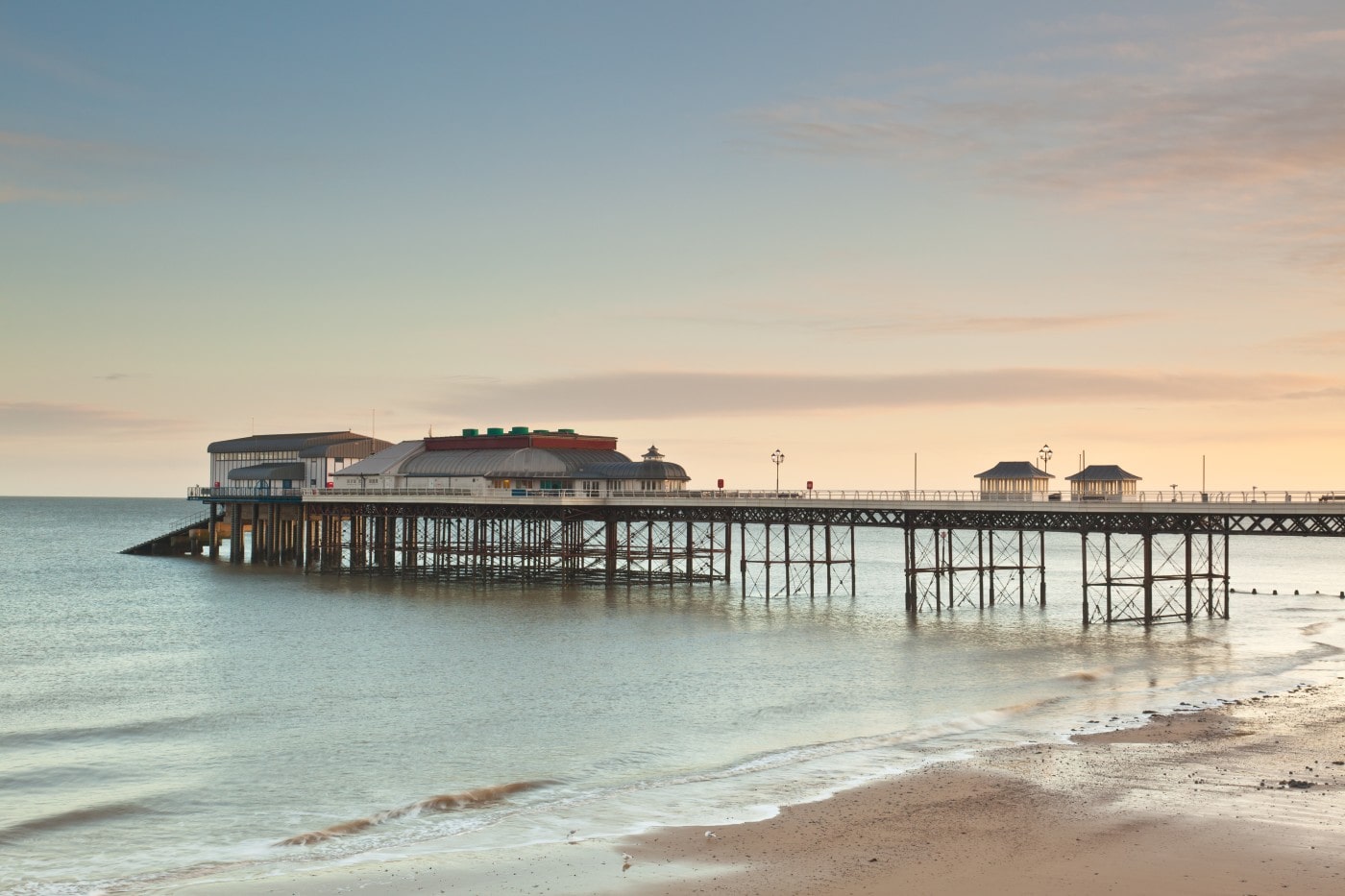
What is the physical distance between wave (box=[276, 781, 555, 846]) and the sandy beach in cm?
269

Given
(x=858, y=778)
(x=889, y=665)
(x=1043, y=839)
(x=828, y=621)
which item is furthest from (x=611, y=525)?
(x=1043, y=839)

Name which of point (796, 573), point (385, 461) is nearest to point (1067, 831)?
point (796, 573)

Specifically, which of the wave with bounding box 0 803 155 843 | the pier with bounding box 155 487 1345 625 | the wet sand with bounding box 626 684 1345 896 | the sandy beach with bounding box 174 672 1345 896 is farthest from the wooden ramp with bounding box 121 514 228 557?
the wet sand with bounding box 626 684 1345 896

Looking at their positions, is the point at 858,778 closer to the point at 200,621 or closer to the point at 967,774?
the point at 967,774

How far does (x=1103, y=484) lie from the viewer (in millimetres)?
65750

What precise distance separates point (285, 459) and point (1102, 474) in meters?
71.8

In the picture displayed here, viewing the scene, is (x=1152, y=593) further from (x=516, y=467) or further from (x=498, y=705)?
(x=498, y=705)

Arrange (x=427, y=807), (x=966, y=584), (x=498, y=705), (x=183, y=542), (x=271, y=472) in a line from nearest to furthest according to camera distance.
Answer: (x=427, y=807) < (x=498, y=705) < (x=966, y=584) < (x=271, y=472) < (x=183, y=542)

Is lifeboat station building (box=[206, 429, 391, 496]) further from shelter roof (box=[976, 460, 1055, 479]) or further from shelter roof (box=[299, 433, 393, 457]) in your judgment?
shelter roof (box=[976, 460, 1055, 479])

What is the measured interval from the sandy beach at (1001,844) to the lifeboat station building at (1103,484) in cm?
3696

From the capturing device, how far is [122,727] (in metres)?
36.0

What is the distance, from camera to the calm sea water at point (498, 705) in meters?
25.5

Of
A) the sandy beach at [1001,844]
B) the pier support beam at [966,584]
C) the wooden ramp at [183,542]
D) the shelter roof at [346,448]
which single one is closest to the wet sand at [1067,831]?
the sandy beach at [1001,844]

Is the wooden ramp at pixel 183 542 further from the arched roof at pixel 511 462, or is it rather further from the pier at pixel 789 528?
the arched roof at pixel 511 462
